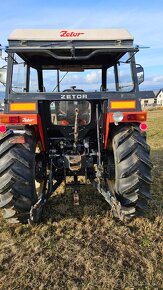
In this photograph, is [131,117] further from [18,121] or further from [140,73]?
[18,121]

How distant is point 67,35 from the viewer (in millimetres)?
4703

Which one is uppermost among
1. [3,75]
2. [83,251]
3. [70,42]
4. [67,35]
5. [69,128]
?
[67,35]

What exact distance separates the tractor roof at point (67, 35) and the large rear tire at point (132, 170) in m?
1.23

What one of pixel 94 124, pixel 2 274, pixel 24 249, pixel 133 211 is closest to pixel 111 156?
pixel 94 124

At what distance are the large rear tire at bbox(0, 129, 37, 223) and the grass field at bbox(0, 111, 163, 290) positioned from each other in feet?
1.25

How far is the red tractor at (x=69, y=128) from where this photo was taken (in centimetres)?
448

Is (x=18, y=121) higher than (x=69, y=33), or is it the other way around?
(x=69, y=33)

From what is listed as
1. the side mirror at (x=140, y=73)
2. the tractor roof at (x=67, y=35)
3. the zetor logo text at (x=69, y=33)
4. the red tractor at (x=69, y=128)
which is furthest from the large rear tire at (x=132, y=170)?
the zetor logo text at (x=69, y=33)

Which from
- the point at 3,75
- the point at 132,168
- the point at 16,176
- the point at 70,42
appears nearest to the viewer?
the point at 16,176

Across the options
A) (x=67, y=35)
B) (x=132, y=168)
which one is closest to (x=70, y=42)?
(x=67, y=35)

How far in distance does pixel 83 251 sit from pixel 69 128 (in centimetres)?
191

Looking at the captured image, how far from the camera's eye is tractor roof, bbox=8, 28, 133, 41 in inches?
182

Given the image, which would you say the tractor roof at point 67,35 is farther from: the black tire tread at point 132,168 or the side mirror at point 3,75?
the black tire tread at point 132,168

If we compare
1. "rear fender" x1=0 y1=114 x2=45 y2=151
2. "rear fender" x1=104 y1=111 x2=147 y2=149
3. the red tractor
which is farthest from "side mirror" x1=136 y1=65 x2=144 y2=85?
"rear fender" x1=0 y1=114 x2=45 y2=151
